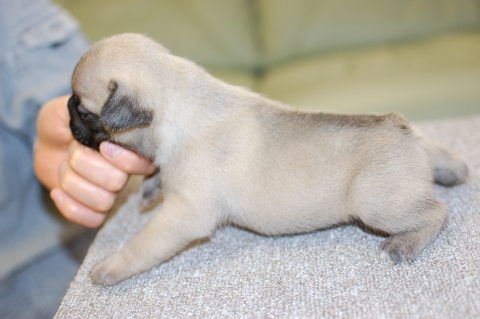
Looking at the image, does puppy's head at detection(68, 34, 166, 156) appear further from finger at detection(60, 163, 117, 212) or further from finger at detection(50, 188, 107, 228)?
finger at detection(50, 188, 107, 228)

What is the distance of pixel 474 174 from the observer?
2.23 metres

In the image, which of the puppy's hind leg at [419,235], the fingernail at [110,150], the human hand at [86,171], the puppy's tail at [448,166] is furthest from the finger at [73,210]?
the puppy's tail at [448,166]

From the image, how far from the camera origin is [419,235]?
1.73 meters

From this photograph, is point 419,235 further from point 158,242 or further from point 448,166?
point 158,242

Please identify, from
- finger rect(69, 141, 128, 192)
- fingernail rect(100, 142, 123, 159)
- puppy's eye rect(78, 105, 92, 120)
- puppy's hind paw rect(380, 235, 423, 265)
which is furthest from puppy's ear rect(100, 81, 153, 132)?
puppy's hind paw rect(380, 235, 423, 265)

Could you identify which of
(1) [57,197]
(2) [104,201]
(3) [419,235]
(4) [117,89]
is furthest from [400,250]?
(1) [57,197]

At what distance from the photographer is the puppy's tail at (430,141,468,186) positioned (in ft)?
6.84

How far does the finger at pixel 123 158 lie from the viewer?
217 centimetres

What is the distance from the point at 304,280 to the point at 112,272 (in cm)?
86

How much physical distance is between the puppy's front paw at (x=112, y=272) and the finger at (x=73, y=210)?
0.56 m

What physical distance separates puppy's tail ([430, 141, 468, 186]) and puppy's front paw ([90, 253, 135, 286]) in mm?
1584

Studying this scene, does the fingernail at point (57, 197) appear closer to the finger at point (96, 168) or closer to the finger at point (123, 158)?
the finger at point (96, 168)

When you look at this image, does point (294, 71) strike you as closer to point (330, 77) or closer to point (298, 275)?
point (330, 77)

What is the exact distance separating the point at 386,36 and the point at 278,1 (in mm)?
1278
